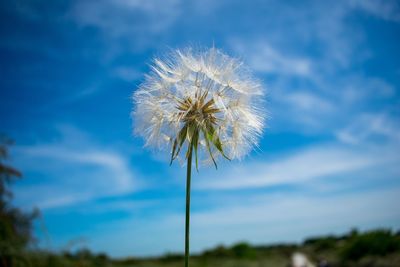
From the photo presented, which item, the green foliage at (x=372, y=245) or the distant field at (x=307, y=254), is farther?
the green foliage at (x=372, y=245)

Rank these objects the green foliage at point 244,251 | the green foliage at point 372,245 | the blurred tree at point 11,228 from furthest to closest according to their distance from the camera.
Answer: the green foliage at point 244,251 → the green foliage at point 372,245 → the blurred tree at point 11,228

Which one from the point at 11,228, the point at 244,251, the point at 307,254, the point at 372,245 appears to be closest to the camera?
the point at 11,228

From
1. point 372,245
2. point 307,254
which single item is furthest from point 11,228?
point 307,254

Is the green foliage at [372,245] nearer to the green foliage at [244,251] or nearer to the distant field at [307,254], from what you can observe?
the distant field at [307,254]

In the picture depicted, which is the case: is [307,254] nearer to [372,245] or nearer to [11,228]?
[372,245]

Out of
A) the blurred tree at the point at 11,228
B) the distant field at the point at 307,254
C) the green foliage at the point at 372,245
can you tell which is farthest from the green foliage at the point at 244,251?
the blurred tree at the point at 11,228

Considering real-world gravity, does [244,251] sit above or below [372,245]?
above

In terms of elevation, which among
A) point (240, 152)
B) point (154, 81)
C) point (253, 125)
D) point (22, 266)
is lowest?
point (22, 266)

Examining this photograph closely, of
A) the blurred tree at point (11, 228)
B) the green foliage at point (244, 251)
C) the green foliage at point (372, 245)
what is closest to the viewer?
the blurred tree at point (11, 228)

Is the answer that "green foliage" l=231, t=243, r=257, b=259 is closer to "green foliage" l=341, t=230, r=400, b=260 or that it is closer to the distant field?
the distant field

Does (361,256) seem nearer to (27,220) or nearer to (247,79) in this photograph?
(27,220)

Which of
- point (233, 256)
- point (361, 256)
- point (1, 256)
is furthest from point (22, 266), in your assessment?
point (233, 256)
